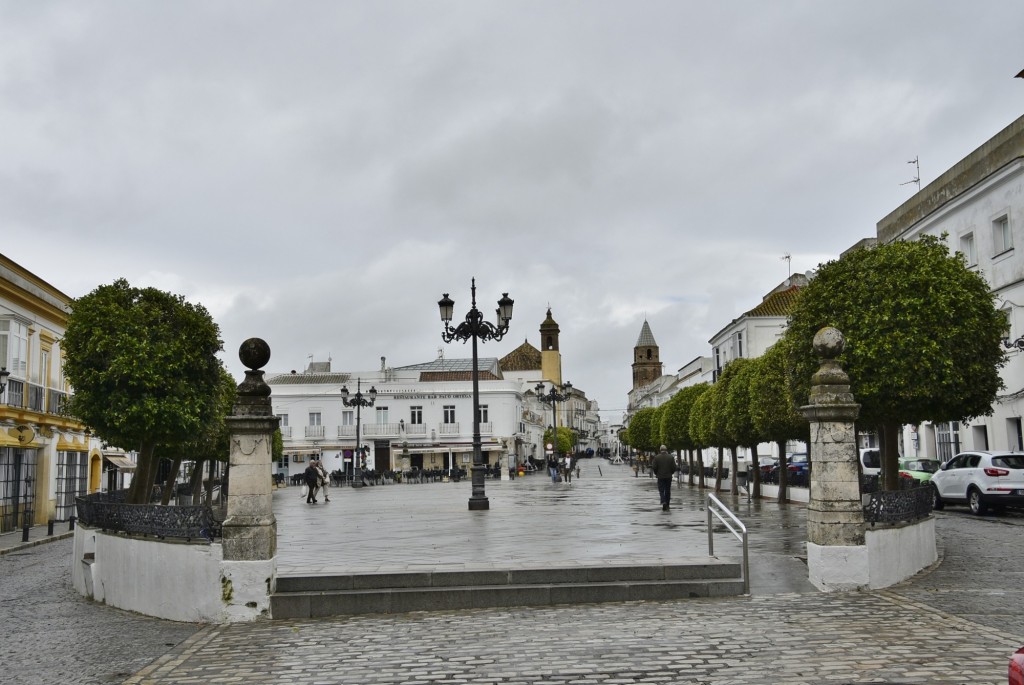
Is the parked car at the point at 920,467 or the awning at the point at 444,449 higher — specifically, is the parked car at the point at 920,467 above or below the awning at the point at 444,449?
below

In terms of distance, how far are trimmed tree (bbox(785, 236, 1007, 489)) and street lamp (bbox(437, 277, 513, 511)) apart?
9.08 metres

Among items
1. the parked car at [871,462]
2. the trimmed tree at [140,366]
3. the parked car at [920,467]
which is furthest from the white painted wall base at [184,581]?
the parked car at [871,462]

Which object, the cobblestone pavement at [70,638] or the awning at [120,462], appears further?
the awning at [120,462]

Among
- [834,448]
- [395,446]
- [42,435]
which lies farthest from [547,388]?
[834,448]

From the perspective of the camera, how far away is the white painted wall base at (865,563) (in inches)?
428

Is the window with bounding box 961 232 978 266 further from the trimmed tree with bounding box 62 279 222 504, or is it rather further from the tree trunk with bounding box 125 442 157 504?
the tree trunk with bounding box 125 442 157 504

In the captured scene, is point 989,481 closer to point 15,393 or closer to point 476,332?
point 476,332

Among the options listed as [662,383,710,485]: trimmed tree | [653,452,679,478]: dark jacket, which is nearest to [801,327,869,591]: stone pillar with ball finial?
[653,452,679,478]: dark jacket

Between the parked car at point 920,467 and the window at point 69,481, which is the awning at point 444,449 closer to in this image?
the window at point 69,481

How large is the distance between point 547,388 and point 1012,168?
87.5m

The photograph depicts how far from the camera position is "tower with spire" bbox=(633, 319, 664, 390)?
16850cm

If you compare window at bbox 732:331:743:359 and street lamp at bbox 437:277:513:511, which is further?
window at bbox 732:331:743:359

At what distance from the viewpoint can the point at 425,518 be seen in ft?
68.8

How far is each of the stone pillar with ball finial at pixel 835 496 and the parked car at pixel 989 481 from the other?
12.9 m
